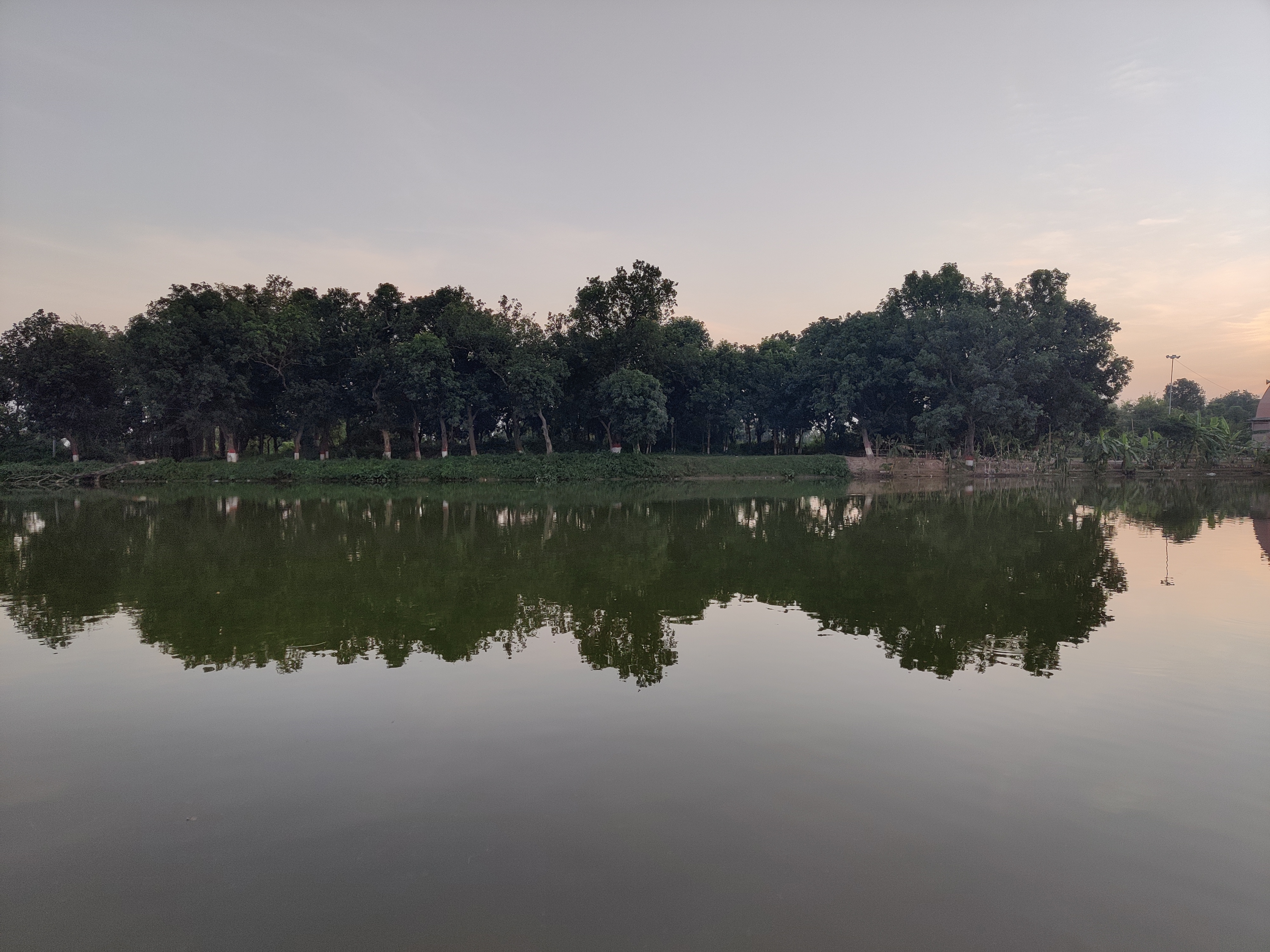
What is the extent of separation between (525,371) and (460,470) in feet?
26.8

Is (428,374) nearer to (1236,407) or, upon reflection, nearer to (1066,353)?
(1066,353)

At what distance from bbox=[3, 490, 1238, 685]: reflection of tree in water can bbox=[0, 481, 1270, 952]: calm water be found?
0.36ft

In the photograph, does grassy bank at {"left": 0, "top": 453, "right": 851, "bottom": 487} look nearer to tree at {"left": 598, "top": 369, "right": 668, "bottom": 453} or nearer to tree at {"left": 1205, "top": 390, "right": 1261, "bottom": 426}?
tree at {"left": 598, "top": 369, "right": 668, "bottom": 453}

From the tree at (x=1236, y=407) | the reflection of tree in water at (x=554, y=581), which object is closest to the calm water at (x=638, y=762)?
the reflection of tree in water at (x=554, y=581)

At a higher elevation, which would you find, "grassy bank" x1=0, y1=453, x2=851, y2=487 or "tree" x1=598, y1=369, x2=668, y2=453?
"tree" x1=598, y1=369, x2=668, y2=453

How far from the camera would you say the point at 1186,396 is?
87438mm

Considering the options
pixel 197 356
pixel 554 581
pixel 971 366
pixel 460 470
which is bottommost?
pixel 554 581

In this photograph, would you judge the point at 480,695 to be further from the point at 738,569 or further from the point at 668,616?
the point at 738,569

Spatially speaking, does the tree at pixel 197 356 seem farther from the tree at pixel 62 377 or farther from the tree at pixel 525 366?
the tree at pixel 525 366

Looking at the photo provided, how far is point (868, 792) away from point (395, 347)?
4706 centimetres

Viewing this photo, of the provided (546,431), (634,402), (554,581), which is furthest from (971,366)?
(554,581)

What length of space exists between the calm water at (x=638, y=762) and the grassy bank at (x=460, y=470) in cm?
3484

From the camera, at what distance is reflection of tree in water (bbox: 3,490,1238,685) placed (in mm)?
9195

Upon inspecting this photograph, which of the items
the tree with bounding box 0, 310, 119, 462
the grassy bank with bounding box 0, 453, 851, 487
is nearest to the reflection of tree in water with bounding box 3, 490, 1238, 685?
the grassy bank with bounding box 0, 453, 851, 487
